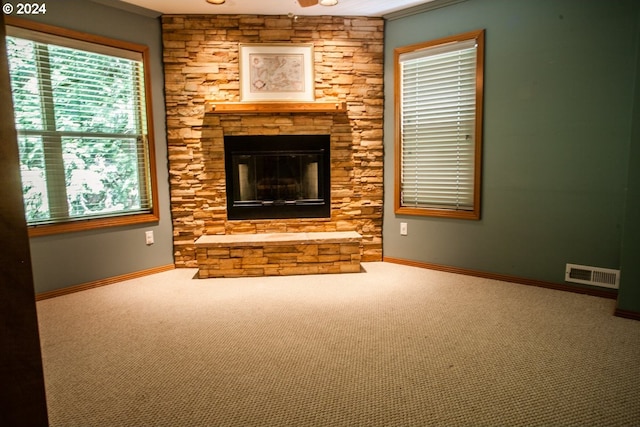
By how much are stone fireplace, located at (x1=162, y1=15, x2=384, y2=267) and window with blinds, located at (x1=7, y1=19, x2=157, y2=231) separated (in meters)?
0.35

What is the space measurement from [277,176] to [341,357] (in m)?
2.43

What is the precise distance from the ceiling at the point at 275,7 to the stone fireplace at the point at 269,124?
92 millimetres

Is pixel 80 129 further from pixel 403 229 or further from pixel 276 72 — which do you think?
pixel 403 229

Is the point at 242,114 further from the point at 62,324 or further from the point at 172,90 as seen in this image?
the point at 62,324

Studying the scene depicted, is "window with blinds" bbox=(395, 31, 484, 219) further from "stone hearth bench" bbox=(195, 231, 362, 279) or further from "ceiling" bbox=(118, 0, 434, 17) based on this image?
"stone hearth bench" bbox=(195, 231, 362, 279)

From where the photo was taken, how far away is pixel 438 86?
12.6 feet

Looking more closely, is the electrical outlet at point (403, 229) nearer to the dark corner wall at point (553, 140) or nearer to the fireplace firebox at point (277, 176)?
the dark corner wall at point (553, 140)

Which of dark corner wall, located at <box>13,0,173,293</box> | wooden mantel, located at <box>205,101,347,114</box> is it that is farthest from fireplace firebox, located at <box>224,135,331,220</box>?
dark corner wall, located at <box>13,0,173,293</box>

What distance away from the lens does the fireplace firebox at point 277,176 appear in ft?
13.6

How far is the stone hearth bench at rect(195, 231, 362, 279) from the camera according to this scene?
12.5ft

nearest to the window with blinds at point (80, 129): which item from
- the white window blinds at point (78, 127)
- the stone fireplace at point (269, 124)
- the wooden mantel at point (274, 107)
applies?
the white window blinds at point (78, 127)

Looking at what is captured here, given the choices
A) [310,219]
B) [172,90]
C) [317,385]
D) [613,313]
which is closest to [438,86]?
[310,219]

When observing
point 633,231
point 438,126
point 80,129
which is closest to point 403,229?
point 438,126

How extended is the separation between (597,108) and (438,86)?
4.45ft
